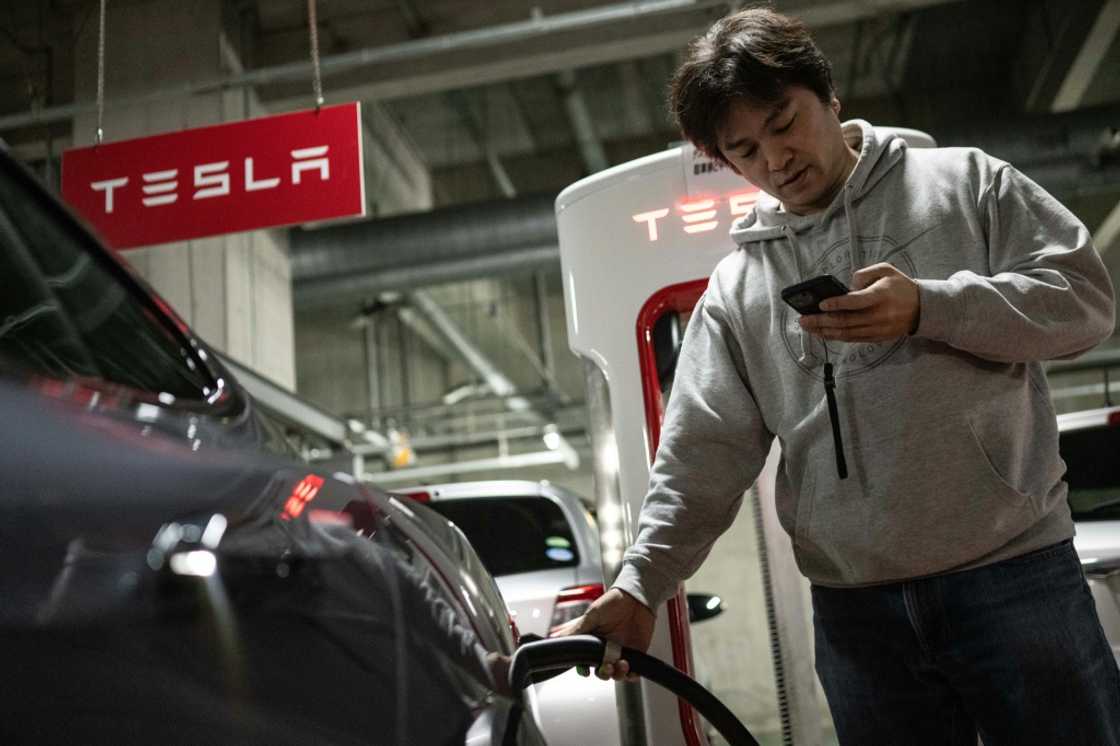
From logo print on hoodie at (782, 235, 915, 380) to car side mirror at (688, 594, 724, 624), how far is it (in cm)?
203

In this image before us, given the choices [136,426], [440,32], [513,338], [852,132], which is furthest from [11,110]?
[136,426]

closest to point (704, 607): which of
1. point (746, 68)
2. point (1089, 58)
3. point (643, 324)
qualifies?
point (643, 324)

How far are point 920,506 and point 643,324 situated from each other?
181cm

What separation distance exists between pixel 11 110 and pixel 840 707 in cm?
968

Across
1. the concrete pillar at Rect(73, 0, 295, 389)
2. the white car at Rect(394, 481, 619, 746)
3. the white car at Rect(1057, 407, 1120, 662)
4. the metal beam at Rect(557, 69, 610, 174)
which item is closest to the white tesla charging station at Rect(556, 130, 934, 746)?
the white car at Rect(394, 481, 619, 746)

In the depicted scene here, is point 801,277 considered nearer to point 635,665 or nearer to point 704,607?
point 635,665

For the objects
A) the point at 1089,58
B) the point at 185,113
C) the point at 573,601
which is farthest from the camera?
the point at 1089,58

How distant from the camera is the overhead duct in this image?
8914mm

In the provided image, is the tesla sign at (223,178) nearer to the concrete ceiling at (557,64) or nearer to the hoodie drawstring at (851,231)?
the concrete ceiling at (557,64)

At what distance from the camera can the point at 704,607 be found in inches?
145

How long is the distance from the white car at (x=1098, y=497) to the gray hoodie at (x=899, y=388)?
232cm

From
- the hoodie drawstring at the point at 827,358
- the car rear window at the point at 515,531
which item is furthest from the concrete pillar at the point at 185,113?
the hoodie drawstring at the point at 827,358

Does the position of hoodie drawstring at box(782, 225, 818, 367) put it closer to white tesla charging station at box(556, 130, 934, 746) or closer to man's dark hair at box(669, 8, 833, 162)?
man's dark hair at box(669, 8, 833, 162)

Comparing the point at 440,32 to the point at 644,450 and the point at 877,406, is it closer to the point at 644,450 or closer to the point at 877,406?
the point at 644,450
